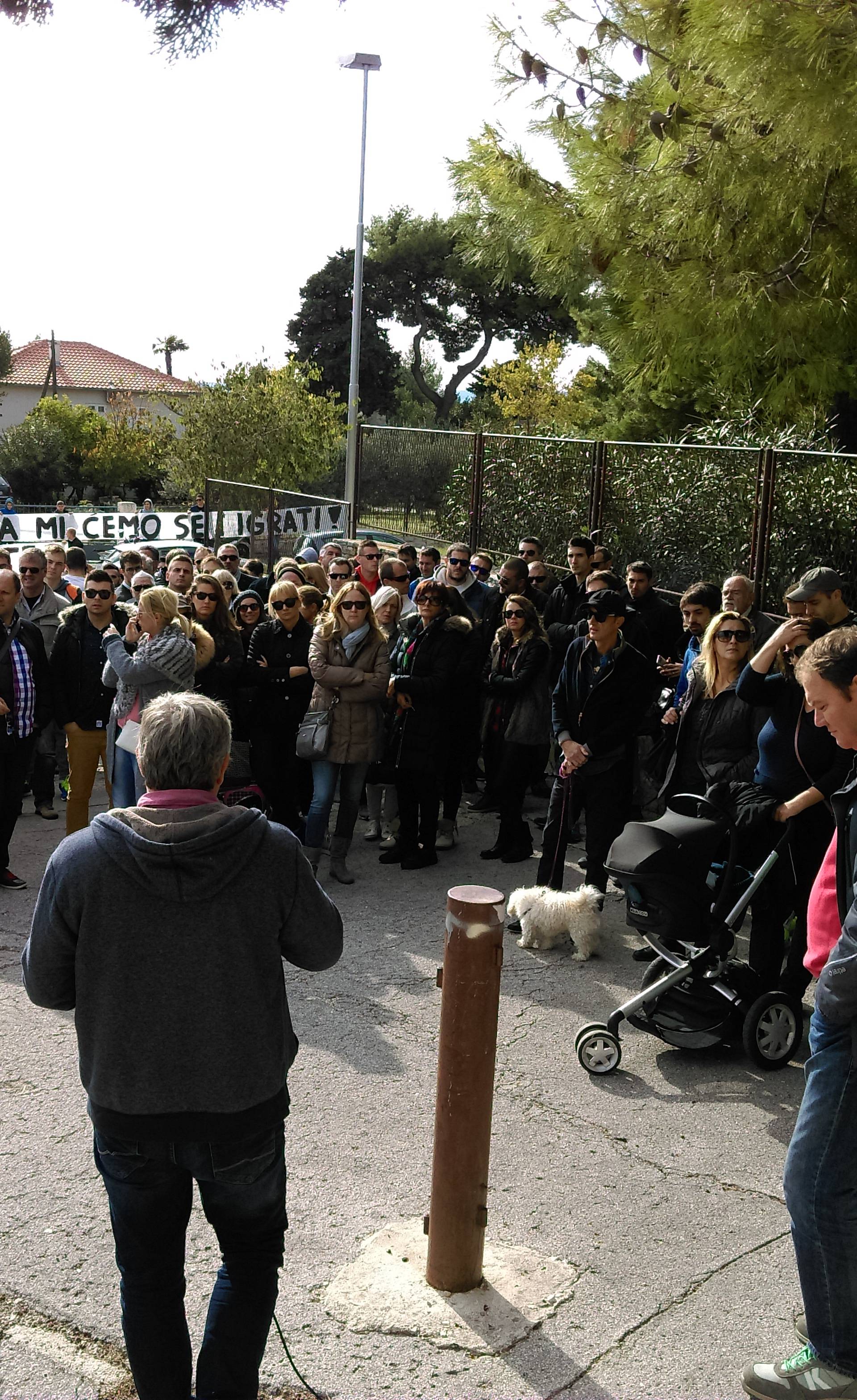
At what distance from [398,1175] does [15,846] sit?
510cm

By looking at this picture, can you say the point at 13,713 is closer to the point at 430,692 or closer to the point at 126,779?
the point at 126,779

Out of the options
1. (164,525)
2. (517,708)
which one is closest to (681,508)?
(517,708)

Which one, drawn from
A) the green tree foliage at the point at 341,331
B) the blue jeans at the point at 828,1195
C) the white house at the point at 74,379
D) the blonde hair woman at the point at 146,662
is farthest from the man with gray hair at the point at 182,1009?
the white house at the point at 74,379

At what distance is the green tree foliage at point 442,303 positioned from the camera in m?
54.0

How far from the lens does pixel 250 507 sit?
1716cm

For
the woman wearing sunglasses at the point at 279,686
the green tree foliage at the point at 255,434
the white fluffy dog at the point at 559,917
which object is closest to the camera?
the white fluffy dog at the point at 559,917

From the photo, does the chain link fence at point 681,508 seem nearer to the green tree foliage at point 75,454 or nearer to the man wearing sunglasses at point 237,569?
the man wearing sunglasses at point 237,569

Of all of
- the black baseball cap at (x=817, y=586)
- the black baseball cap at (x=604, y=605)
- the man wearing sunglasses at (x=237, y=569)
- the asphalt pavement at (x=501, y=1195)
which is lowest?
the asphalt pavement at (x=501, y=1195)

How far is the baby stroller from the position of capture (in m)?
5.43

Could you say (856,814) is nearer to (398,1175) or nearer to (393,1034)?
(398,1175)

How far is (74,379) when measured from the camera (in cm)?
8644

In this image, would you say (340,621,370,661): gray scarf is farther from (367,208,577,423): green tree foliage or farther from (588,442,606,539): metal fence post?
(367,208,577,423): green tree foliage

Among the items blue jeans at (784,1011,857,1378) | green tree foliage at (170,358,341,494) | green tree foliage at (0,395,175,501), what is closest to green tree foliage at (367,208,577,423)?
green tree foliage at (0,395,175,501)

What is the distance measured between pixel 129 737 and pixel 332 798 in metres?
1.57
